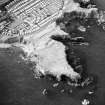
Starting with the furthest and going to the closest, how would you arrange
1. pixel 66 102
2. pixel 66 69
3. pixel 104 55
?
1. pixel 104 55
2. pixel 66 69
3. pixel 66 102

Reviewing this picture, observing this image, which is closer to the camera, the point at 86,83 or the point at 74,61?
the point at 86,83

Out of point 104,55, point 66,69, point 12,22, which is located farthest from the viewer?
point 12,22

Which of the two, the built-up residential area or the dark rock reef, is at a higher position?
the built-up residential area

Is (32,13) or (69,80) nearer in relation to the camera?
(69,80)

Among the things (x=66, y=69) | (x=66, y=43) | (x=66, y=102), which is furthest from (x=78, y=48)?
(x=66, y=102)

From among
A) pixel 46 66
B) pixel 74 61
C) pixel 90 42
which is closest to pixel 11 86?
pixel 46 66

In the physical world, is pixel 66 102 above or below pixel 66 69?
below

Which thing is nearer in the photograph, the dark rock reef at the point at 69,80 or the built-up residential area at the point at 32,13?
the dark rock reef at the point at 69,80

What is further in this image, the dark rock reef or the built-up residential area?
the built-up residential area

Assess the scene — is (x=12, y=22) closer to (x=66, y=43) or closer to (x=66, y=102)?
(x=66, y=43)

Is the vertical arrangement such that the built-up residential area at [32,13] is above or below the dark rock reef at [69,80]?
above

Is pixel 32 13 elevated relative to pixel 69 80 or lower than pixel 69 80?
elevated
